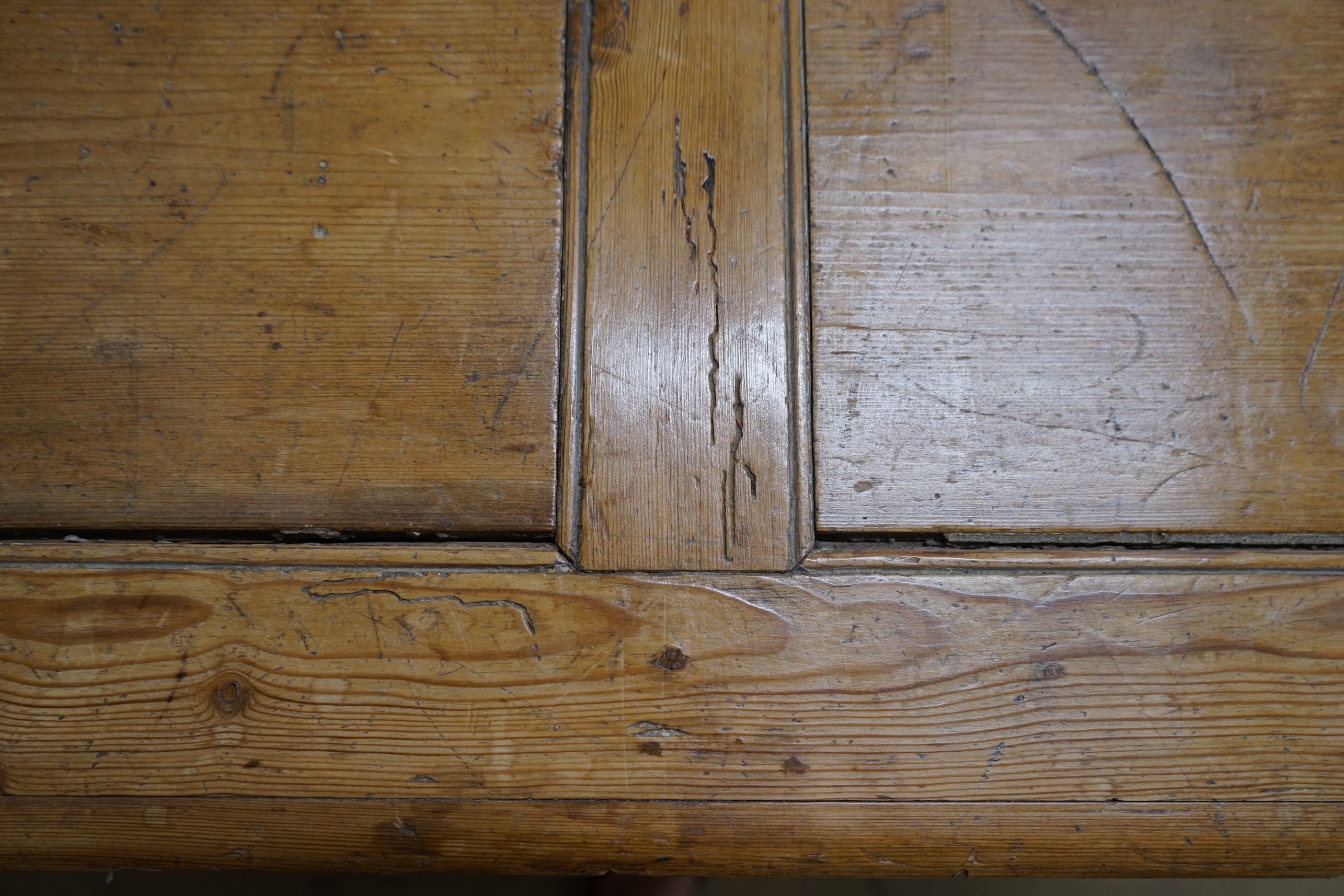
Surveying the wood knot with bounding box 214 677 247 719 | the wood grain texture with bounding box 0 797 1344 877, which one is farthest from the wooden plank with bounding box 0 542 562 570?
the wood grain texture with bounding box 0 797 1344 877

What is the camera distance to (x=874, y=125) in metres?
0.75

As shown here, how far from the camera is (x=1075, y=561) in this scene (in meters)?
0.70

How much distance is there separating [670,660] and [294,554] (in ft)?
1.30

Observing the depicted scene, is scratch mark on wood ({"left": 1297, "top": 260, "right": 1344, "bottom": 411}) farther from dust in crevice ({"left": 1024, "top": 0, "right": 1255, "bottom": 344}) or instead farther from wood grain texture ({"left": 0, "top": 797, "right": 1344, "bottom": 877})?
wood grain texture ({"left": 0, "top": 797, "right": 1344, "bottom": 877})

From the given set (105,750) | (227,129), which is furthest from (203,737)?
(227,129)

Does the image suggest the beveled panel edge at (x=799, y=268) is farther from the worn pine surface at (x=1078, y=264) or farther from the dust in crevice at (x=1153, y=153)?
the dust in crevice at (x=1153, y=153)

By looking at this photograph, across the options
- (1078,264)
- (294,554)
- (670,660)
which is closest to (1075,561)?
(1078,264)

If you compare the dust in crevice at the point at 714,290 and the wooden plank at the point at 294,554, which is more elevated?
the dust in crevice at the point at 714,290

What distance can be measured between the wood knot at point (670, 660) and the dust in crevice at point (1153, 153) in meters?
0.68

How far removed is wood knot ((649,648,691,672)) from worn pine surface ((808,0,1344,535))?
0.63 feet

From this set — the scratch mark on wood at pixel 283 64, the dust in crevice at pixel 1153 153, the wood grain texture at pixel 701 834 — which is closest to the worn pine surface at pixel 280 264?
the scratch mark on wood at pixel 283 64

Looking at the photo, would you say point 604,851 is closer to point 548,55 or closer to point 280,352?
point 280,352

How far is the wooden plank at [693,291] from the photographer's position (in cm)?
70

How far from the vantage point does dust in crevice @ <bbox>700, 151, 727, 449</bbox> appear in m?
0.71
